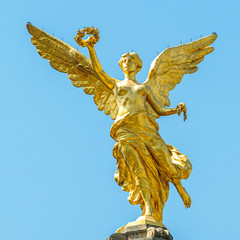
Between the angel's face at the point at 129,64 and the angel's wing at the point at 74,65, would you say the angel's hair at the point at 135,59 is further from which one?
the angel's wing at the point at 74,65

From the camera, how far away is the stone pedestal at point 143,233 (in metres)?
25.2

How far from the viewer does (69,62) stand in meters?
27.7

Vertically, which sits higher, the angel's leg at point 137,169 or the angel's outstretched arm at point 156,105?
the angel's outstretched arm at point 156,105

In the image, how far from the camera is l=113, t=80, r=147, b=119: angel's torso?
26.5m

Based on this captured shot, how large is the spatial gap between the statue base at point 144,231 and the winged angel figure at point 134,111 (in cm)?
36

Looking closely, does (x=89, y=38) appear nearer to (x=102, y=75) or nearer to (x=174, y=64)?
(x=102, y=75)

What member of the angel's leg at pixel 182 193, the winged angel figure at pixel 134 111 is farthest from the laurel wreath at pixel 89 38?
the angel's leg at pixel 182 193

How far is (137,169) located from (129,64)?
2.80 meters

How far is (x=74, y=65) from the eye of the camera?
27719 mm

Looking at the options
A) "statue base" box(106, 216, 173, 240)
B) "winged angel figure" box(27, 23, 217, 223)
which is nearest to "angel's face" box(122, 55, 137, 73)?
"winged angel figure" box(27, 23, 217, 223)

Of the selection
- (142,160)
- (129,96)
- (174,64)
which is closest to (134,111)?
(129,96)

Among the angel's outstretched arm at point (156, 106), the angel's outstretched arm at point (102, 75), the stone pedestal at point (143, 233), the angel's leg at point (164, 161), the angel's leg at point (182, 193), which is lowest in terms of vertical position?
the stone pedestal at point (143, 233)

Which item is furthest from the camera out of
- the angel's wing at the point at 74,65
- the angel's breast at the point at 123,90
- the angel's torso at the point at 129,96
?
the angel's wing at the point at 74,65

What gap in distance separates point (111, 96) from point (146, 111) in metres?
1.30
